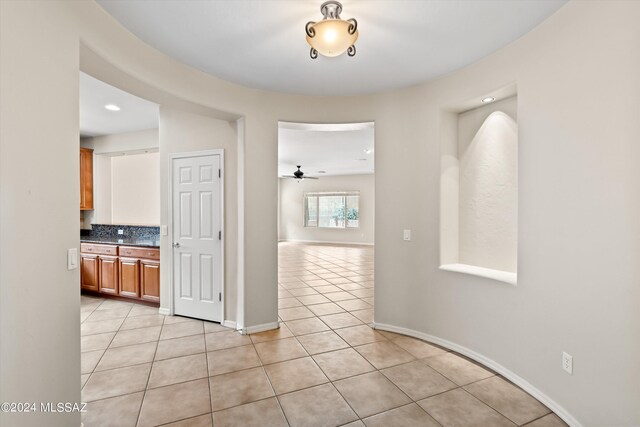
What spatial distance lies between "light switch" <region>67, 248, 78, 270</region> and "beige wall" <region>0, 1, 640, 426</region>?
48 mm

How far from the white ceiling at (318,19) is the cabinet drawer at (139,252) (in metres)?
2.67

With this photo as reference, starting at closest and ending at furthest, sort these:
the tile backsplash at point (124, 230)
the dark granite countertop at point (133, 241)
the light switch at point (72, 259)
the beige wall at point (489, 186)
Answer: the light switch at point (72, 259), the beige wall at point (489, 186), the dark granite countertop at point (133, 241), the tile backsplash at point (124, 230)

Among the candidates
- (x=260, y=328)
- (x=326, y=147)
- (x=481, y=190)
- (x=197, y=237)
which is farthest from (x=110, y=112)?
(x=481, y=190)

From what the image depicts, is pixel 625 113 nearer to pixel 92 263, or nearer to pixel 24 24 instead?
pixel 24 24

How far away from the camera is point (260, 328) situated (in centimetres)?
352

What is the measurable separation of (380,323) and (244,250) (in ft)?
5.92

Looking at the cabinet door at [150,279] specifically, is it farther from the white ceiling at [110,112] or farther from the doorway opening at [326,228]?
the white ceiling at [110,112]

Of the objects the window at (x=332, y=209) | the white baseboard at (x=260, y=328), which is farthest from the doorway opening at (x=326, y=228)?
the white baseboard at (x=260, y=328)

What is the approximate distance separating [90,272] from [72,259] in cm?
385

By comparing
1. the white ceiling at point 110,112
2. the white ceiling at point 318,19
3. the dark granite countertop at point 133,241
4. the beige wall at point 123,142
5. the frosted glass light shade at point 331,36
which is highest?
the white ceiling at point 110,112

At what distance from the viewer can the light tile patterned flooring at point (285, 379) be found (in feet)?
6.73

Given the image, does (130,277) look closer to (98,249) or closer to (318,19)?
(98,249)

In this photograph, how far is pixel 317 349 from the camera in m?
3.07

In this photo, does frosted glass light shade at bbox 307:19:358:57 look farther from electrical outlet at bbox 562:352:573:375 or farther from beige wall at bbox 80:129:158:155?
beige wall at bbox 80:129:158:155
